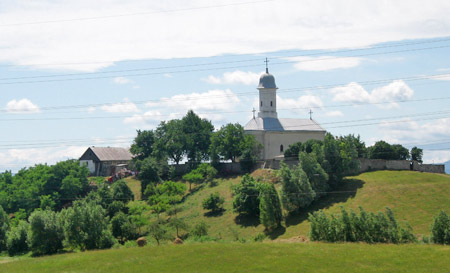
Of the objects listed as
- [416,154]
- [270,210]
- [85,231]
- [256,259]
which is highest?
[416,154]

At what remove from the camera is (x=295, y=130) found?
98000mm

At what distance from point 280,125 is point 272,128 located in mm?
1954

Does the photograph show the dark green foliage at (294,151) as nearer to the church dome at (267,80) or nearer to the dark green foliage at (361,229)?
the church dome at (267,80)

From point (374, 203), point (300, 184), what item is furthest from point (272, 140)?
point (374, 203)

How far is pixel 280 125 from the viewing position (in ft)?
320

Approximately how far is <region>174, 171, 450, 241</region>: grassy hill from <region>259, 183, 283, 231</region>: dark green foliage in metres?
1.24

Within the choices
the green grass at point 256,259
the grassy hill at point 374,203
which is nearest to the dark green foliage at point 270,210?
the grassy hill at point 374,203

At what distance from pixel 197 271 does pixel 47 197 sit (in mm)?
51621

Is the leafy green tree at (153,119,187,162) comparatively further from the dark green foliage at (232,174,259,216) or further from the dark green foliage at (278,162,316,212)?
the dark green foliage at (278,162,316,212)

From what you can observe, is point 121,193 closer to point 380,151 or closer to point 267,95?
point 267,95

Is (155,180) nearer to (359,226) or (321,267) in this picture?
(359,226)

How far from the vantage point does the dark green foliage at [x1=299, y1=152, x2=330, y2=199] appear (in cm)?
7062

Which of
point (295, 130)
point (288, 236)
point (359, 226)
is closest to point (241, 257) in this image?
point (359, 226)

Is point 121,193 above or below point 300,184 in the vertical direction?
below
